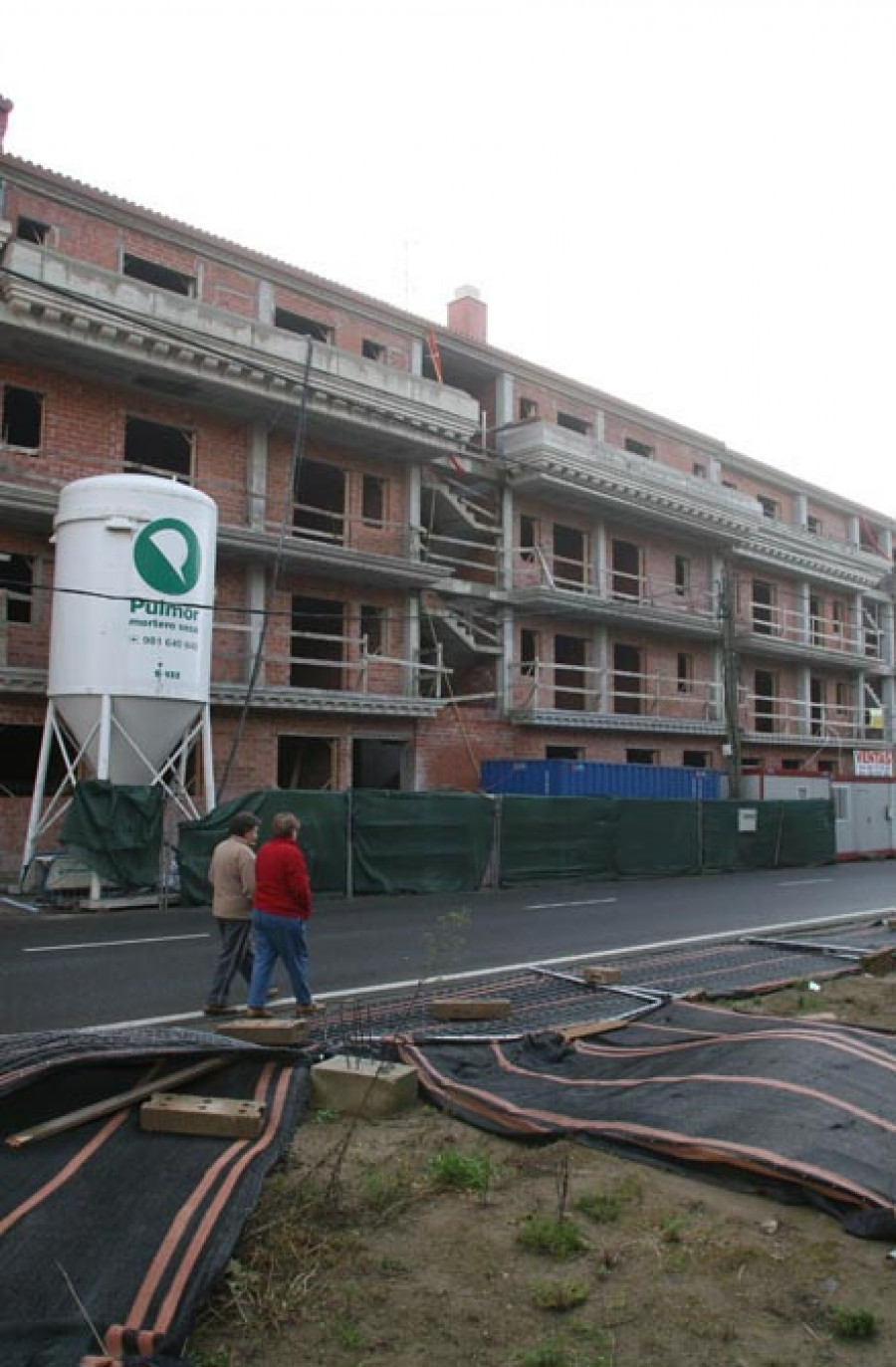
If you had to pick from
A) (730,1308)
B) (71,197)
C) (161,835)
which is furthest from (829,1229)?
(71,197)

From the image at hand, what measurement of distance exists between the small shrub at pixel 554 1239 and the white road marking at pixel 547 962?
236 cm

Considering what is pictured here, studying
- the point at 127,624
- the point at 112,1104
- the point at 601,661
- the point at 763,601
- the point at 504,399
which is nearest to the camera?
the point at 112,1104

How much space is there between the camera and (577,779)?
25688mm

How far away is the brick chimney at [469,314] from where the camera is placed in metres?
32.7

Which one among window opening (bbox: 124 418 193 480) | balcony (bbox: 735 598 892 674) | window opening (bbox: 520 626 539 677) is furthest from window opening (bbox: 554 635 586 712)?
window opening (bbox: 124 418 193 480)

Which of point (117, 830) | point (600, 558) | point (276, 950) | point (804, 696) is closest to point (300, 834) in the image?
point (117, 830)

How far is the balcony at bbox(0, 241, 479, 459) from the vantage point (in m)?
18.8

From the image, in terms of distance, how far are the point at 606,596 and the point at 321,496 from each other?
9.02m

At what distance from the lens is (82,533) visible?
54.9 ft

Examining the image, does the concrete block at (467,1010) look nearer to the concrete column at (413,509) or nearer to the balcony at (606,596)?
the concrete column at (413,509)

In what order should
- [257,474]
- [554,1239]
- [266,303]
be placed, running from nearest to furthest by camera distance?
[554,1239], [257,474], [266,303]

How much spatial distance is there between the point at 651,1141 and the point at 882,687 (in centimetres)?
4345

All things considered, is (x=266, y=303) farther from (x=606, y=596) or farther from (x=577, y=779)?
(x=577, y=779)

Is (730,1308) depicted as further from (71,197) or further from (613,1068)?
(71,197)
